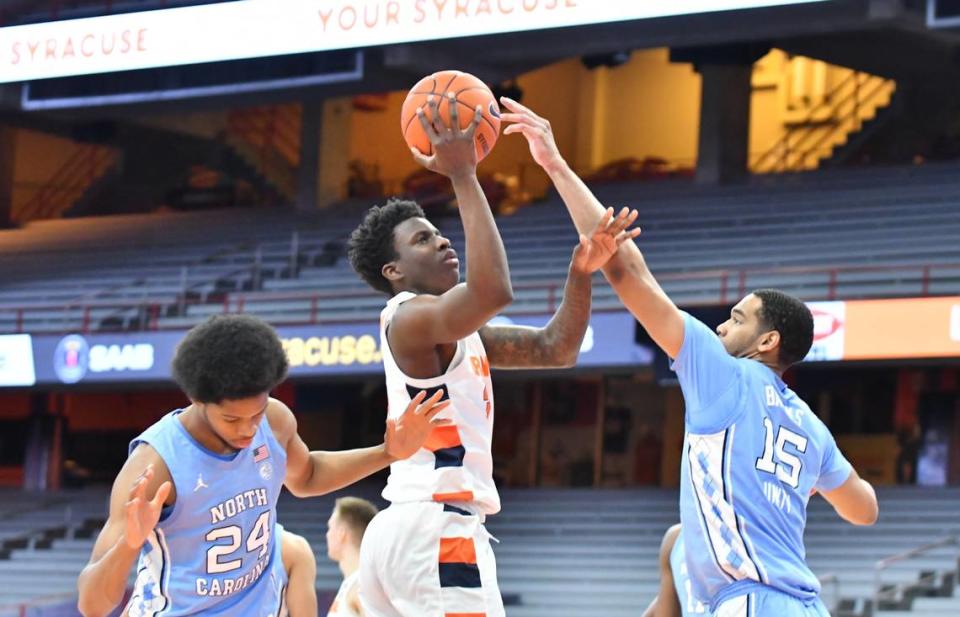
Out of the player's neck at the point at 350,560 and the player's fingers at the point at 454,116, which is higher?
the player's fingers at the point at 454,116

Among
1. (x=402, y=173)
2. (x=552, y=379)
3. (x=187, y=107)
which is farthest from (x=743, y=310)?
(x=402, y=173)

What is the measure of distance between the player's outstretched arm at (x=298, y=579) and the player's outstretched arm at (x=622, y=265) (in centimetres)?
261

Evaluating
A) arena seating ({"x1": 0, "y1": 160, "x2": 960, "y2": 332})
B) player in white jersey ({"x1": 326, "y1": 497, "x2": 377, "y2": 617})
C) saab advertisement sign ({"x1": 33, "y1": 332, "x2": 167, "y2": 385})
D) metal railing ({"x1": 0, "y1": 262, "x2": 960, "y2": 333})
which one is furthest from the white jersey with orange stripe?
saab advertisement sign ({"x1": 33, "y1": 332, "x2": 167, "y2": 385})

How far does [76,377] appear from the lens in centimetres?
2258

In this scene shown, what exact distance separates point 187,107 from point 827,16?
10.6m

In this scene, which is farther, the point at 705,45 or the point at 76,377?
the point at 705,45

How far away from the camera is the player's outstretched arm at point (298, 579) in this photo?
7.71 metres

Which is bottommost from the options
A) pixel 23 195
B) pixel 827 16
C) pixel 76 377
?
pixel 76 377

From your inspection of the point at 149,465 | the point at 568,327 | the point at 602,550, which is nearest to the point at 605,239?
the point at 568,327

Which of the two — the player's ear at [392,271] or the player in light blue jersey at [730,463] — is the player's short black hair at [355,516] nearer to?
the player's ear at [392,271]

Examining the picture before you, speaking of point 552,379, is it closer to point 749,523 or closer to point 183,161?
point 183,161

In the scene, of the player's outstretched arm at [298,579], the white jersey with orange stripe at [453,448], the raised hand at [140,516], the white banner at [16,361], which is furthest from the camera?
the white banner at [16,361]

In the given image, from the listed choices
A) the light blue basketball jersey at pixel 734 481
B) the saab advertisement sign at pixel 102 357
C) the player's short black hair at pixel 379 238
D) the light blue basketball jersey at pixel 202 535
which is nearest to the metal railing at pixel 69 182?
the saab advertisement sign at pixel 102 357

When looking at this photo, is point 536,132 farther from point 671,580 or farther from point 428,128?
point 671,580
